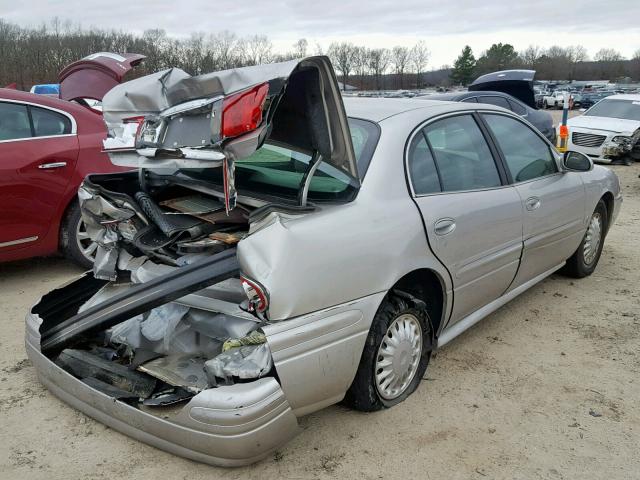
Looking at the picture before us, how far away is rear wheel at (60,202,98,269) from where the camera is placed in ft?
15.8

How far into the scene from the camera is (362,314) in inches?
100

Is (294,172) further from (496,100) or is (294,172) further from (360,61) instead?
(360,61)

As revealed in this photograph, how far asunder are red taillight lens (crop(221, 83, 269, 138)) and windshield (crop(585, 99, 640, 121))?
1271 centimetres

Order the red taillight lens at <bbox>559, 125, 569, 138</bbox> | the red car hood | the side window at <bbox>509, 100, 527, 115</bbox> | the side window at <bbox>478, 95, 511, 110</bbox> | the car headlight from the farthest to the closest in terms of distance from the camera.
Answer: the red taillight lens at <bbox>559, 125, 569, 138</bbox> < the car headlight < the side window at <bbox>509, 100, 527, 115</bbox> < the side window at <bbox>478, 95, 511, 110</bbox> < the red car hood

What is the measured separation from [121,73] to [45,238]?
7.00ft

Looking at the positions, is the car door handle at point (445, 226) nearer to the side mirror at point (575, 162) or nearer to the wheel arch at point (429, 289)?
the wheel arch at point (429, 289)

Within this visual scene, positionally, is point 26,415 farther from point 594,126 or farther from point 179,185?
point 594,126

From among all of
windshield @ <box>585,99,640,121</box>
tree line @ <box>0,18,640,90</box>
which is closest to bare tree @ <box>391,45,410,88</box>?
tree line @ <box>0,18,640,90</box>

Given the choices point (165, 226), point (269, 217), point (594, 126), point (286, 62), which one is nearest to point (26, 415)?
point (165, 226)

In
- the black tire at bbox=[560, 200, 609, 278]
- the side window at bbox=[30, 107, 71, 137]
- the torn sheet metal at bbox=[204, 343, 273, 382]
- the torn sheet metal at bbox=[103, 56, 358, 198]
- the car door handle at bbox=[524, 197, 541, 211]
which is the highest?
the torn sheet metal at bbox=[103, 56, 358, 198]

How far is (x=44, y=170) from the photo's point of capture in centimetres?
464

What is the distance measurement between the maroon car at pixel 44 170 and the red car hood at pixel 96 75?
1072mm

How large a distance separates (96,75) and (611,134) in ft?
33.8

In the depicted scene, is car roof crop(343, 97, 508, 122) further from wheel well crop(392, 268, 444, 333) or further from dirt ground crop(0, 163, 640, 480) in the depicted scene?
dirt ground crop(0, 163, 640, 480)
